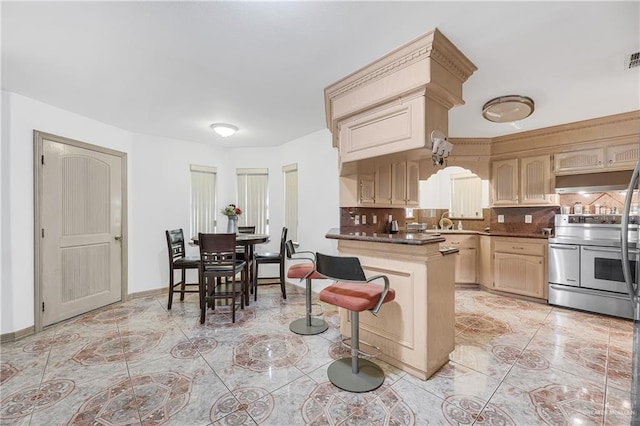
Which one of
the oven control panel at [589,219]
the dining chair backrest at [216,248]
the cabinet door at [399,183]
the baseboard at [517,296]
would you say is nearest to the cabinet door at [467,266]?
the baseboard at [517,296]

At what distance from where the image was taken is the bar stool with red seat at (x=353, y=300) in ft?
6.00

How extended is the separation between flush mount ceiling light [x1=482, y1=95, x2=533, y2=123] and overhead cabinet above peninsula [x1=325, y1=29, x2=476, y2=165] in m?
0.83

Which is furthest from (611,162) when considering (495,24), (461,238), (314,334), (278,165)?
(278,165)

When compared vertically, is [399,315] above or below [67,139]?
below

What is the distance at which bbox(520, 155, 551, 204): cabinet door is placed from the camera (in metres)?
3.94

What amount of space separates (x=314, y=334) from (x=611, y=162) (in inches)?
166

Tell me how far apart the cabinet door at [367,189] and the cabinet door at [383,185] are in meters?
0.07

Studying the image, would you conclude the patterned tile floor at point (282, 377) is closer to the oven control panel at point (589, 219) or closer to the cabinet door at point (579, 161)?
the oven control panel at point (589, 219)

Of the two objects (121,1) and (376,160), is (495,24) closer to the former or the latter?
(376,160)

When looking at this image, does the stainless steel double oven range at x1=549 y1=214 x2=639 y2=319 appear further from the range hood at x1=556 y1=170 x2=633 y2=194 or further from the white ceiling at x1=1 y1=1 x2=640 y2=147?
the white ceiling at x1=1 y1=1 x2=640 y2=147

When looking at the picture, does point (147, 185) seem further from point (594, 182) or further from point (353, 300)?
point (594, 182)

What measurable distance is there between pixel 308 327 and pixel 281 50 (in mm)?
2595

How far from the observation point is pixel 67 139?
10.6 feet

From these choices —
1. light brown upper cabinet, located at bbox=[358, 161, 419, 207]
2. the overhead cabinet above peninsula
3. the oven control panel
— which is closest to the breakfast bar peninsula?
the overhead cabinet above peninsula
